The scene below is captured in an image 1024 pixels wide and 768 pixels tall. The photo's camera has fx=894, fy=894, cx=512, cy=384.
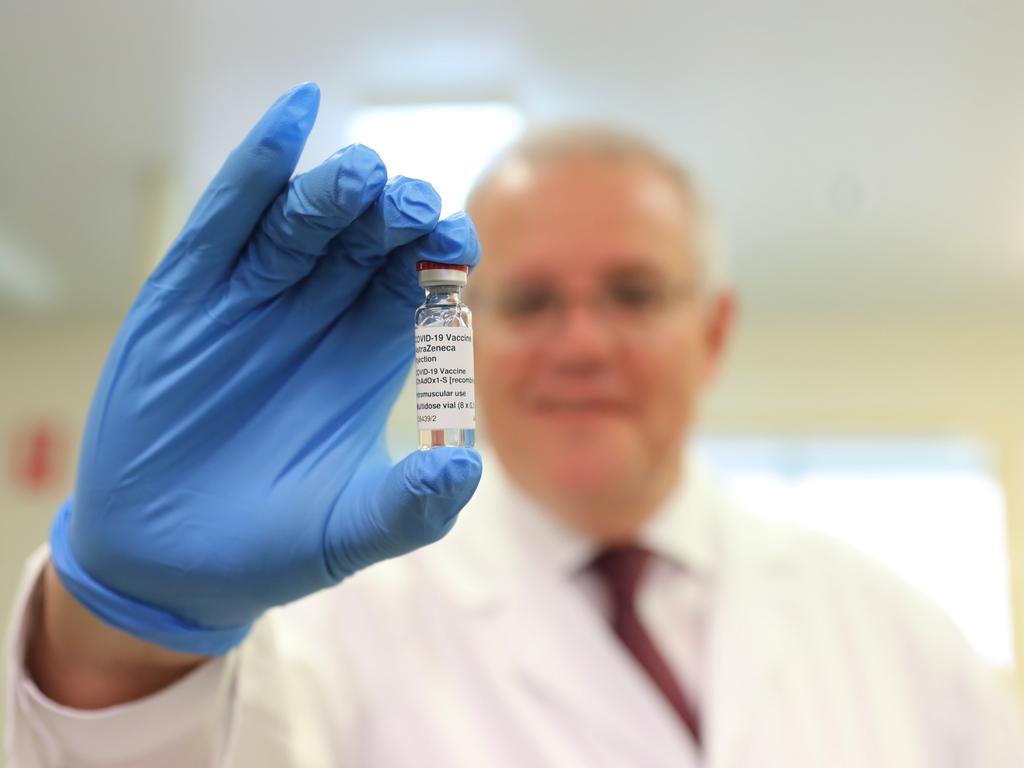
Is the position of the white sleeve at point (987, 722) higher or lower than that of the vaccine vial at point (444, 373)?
lower

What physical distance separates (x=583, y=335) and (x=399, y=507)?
0.68 meters

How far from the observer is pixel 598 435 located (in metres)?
1.24

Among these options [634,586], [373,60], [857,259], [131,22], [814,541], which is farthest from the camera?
[857,259]

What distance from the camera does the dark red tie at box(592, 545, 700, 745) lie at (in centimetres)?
114

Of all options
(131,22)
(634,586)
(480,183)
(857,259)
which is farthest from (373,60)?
(857,259)

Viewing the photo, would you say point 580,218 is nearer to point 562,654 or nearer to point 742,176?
point 562,654

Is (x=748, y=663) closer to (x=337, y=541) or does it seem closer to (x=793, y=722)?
(x=793, y=722)

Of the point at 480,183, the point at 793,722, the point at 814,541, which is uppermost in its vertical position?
the point at 480,183

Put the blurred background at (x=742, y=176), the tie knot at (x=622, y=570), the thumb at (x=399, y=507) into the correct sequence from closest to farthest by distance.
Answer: the thumb at (x=399, y=507)
the tie knot at (x=622, y=570)
the blurred background at (x=742, y=176)

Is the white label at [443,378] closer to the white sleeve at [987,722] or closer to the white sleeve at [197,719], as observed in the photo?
the white sleeve at [197,719]

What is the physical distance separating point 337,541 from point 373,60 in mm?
1863

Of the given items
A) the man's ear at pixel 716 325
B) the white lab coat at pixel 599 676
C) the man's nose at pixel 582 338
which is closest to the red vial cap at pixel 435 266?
the white lab coat at pixel 599 676

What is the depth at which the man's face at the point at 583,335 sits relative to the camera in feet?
4.08

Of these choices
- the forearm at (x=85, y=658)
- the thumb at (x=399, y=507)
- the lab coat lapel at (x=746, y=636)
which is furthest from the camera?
the lab coat lapel at (x=746, y=636)
